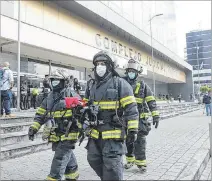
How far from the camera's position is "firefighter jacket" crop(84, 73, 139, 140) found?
3.82 meters

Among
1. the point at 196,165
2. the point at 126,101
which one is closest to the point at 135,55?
the point at 196,165

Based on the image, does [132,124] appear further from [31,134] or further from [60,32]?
[60,32]

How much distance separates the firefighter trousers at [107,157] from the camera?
3641 millimetres

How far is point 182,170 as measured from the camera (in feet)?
18.4

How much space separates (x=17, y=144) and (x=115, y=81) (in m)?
3.99

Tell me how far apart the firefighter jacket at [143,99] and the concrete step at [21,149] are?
2.10m

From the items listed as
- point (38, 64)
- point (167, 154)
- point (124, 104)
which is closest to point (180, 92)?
point (38, 64)

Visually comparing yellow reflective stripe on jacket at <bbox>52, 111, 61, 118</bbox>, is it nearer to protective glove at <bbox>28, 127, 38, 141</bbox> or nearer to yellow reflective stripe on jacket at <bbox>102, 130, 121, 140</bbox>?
protective glove at <bbox>28, 127, 38, 141</bbox>

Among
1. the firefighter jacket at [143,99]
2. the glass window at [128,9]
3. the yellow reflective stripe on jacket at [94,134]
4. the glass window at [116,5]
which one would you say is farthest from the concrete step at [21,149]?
the glass window at [128,9]

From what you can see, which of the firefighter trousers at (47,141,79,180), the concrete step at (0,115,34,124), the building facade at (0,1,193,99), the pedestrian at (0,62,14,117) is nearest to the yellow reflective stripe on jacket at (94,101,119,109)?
the firefighter trousers at (47,141,79,180)

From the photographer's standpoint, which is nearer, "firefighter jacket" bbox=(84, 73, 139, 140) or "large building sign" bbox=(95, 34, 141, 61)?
"firefighter jacket" bbox=(84, 73, 139, 140)

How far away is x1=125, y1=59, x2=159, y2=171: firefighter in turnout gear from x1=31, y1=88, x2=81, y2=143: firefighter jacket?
1.53 metres

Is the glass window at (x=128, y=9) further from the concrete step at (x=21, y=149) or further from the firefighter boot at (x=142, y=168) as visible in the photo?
the firefighter boot at (x=142, y=168)

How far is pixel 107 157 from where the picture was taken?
145 inches
